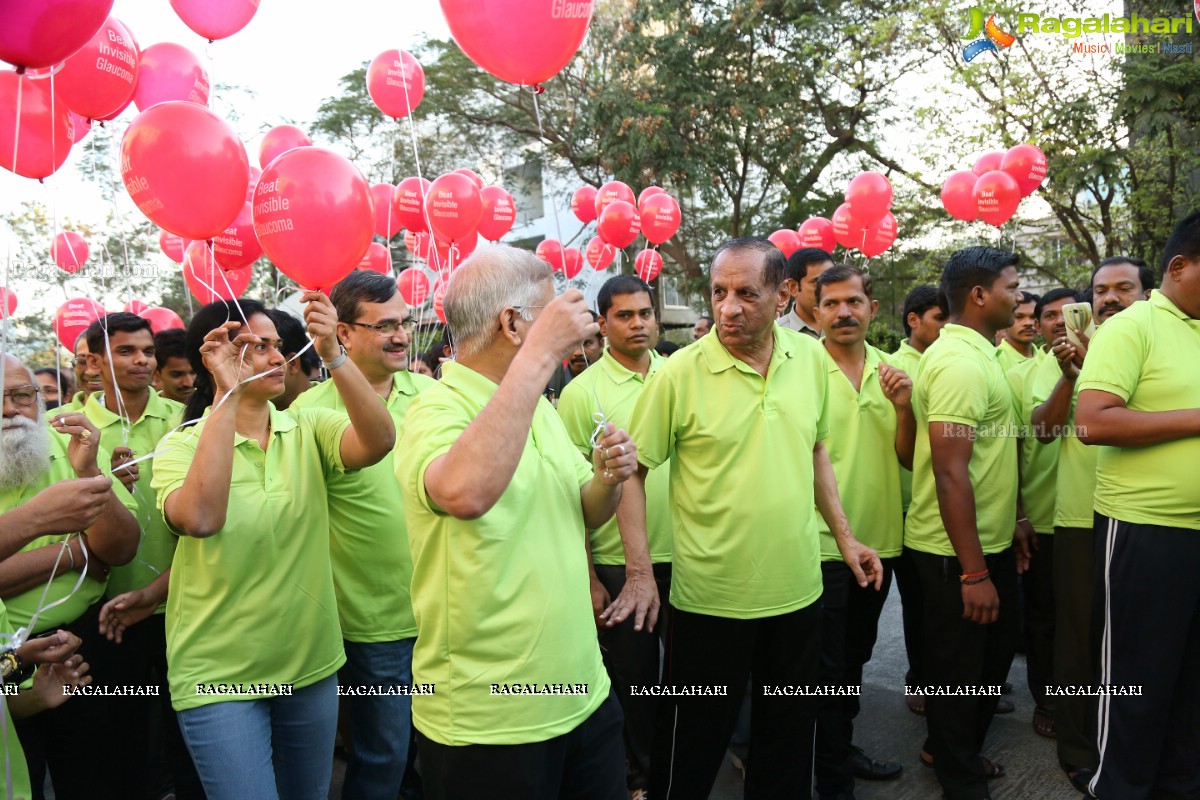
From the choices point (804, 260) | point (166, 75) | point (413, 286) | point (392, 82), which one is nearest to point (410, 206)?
point (392, 82)

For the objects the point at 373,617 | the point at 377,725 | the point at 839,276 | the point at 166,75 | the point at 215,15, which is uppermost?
the point at 215,15

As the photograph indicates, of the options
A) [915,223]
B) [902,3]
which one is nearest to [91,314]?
[902,3]

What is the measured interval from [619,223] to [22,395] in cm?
514

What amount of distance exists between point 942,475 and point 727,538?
99cm

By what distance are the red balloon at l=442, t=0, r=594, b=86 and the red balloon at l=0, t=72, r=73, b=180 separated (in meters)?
1.50

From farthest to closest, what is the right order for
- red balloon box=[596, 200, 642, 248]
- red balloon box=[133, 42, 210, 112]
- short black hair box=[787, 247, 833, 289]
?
red balloon box=[596, 200, 642, 248] < short black hair box=[787, 247, 833, 289] < red balloon box=[133, 42, 210, 112]

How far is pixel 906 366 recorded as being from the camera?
421 cm

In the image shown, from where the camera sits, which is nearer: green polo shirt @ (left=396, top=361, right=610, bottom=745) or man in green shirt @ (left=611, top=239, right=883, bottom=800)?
green polo shirt @ (left=396, top=361, right=610, bottom=745)

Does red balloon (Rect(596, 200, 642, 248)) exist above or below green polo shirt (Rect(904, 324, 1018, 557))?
above

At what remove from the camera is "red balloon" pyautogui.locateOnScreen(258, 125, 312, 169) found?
5.19 m

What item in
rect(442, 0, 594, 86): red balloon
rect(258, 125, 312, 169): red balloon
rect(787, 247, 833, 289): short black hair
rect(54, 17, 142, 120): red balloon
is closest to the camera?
rect(442, 0, 594, 86): red balloon

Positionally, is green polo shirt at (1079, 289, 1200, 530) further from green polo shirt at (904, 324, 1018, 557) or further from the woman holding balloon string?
the woman holding balloon string

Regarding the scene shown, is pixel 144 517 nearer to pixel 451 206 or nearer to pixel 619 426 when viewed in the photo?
pixel 619 426

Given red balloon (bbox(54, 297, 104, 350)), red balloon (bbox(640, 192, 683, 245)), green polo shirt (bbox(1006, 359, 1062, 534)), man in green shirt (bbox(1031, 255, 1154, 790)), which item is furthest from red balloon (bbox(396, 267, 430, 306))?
man in green shirt (bbox(1031, 255, 1154, 790))
